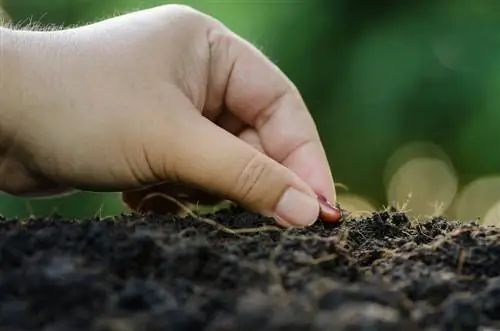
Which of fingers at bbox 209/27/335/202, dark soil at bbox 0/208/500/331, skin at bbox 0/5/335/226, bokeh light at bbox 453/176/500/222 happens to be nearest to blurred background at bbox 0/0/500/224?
bokeh light at bbox 453/176/500/222

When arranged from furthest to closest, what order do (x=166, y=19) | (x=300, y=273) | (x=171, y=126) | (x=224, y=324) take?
(x=166, y=19), (x=171, y=126), (x=300, y=273), (x=224, y=324)

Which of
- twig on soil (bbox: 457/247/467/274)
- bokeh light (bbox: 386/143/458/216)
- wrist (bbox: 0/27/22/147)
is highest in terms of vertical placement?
bokeh light (bbox: 386/143/458/216)

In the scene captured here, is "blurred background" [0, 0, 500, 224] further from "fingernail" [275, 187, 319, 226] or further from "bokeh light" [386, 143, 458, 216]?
"fingernail" [275, 187, 319, 226]

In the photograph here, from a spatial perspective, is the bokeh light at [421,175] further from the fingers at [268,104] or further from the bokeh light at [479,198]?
the fingers at [268,104]

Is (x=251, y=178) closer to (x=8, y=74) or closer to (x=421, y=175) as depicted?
(x=8, y=74)

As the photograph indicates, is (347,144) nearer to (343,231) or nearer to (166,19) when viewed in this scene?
(166,19)

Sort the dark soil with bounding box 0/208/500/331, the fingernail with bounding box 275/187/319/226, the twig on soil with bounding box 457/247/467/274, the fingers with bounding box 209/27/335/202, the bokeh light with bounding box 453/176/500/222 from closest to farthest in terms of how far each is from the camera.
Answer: the dark soil with bounding box 0/208/500/331, the twig on soil with bounding box 457/247/467/274, the fingernail with bounding box 275/187/319/226, the fingers with bounding box 209/27/335/202, the bokeh light with bounding box 453/176/500/222

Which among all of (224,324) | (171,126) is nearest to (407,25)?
(171,126)

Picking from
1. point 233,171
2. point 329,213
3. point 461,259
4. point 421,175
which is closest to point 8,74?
point 233,171
